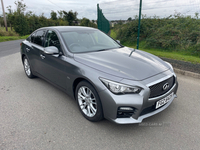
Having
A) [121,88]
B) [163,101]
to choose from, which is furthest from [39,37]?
[163,101]

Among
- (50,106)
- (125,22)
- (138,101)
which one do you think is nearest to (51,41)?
(50,106)

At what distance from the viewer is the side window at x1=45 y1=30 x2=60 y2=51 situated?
3478 millimetres

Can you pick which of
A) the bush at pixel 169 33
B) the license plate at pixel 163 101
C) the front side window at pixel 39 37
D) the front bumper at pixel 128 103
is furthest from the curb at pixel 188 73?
the front side window at pixel 39 37

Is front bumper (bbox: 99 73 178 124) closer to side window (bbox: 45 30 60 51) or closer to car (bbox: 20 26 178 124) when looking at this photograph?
car (bbox: 20 26 178 124)

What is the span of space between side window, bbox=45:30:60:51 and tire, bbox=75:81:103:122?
→ 117cm

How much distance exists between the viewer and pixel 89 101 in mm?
2730

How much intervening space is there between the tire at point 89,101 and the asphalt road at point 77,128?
0.15 meters

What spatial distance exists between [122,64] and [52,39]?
188cm

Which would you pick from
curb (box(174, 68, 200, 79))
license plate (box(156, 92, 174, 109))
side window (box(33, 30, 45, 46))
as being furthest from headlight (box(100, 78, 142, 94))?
curb (box(174, 68, 200, 79))

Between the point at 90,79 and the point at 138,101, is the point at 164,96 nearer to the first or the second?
the point at 138,101

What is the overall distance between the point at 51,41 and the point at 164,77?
260 cm

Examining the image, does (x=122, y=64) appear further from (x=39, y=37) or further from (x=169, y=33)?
(x=169, y=33)

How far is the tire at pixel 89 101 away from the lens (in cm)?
251

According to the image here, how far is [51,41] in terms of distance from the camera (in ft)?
12.2
